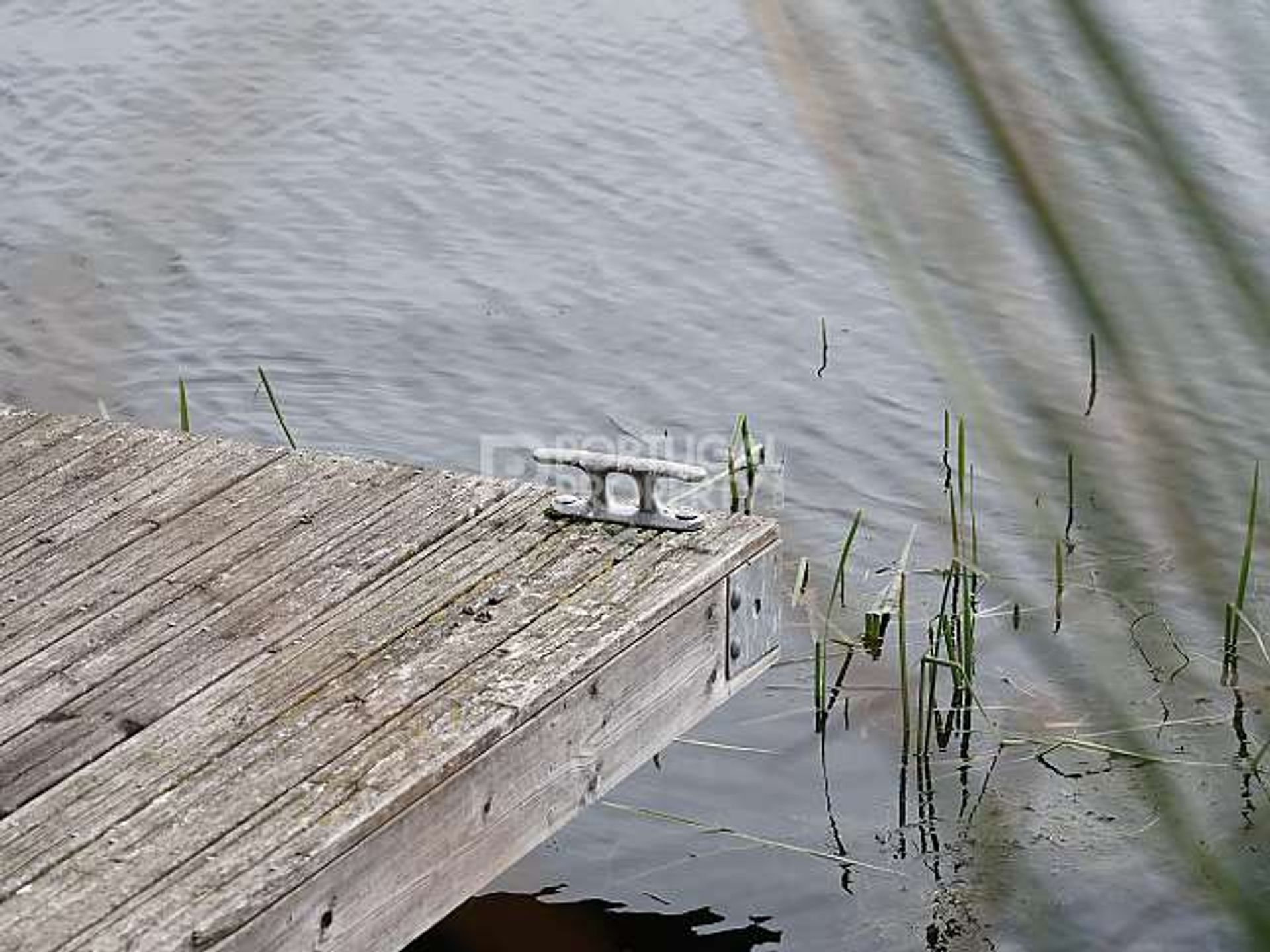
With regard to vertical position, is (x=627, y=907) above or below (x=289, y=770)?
below

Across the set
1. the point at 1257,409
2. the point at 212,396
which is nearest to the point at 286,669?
the point at 1257,409

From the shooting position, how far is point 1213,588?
696 mm

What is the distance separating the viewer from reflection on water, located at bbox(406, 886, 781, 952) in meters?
4.25

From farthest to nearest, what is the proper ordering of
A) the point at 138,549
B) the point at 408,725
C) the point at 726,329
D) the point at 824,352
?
the point at 726,329, the point at 824,352, the point at 138,549, the point at 408,725

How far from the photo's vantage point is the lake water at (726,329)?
2.10 ft

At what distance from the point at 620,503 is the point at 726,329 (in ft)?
11.8

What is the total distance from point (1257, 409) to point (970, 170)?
0.29m

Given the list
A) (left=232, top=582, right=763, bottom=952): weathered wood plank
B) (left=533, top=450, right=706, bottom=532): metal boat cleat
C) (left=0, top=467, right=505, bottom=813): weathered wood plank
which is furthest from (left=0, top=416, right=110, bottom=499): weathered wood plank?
(left=232, top=582, right=763, bottom=952): weathered wood plank

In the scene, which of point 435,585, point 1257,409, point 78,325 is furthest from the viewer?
point 78,325

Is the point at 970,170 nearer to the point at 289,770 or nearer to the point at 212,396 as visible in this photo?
the point at 289,770

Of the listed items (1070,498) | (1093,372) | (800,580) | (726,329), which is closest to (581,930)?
(800,580)

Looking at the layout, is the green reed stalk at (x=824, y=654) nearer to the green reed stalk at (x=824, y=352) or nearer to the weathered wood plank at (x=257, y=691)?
the weathered wood plank at (x=257, y=691)

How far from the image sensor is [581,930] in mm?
4332

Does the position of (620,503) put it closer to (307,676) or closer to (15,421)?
(307,676)
